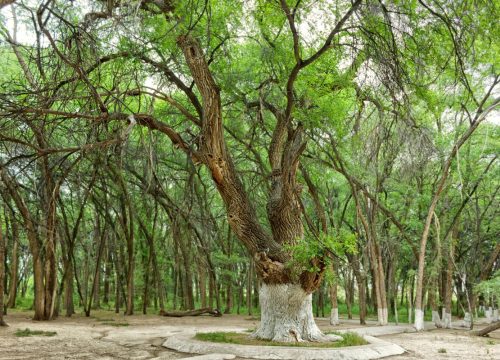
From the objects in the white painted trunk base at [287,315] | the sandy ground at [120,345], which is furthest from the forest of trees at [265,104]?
the sandy ground at [120,345]

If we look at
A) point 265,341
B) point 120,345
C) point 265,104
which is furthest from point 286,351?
point 265,104

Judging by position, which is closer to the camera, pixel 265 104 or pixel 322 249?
pixel 322 249

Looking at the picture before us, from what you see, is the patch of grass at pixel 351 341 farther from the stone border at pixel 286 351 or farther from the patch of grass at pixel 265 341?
the stone border at pixel 286 351

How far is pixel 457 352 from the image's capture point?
406 inches

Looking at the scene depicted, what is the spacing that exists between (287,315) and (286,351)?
4.65 ft

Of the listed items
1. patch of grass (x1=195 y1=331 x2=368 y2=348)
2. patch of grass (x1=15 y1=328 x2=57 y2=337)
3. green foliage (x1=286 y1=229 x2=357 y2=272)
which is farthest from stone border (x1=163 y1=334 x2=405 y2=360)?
patch of grass (x1=15 y1=328 x2=57 y2=337)

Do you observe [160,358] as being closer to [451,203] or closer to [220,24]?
[220,24]

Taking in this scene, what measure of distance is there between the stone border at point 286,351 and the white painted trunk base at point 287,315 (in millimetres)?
1046

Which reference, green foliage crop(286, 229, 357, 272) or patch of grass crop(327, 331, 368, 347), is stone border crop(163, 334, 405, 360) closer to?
patch of grass crop(327, 331, 368, 347)

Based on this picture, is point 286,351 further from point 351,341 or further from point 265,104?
point 265,104

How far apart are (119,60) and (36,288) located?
9188 mm

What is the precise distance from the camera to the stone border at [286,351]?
865 centimetres

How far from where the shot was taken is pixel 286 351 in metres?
8.77

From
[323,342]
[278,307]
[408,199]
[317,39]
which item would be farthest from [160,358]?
[408,199]
